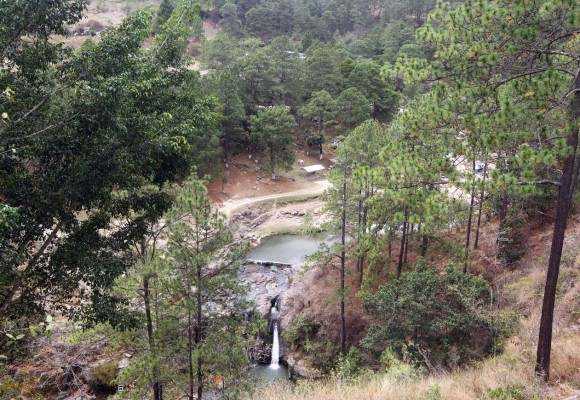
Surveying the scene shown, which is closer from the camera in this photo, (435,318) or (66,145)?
(66,145)

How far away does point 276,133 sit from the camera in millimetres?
32875

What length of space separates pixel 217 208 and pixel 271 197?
22281 mm

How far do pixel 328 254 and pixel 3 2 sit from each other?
490 inches

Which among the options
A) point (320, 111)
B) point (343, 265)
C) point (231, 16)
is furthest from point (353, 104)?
point (231, 16)

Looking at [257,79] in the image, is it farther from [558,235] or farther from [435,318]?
[558,235]

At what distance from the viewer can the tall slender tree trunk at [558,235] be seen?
250 inches

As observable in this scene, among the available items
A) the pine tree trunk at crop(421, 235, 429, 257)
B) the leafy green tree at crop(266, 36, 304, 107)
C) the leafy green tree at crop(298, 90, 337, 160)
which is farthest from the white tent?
the pine tree trunk at crop(421, 235, 429, 257)

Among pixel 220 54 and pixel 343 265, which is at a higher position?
pixel 220 54

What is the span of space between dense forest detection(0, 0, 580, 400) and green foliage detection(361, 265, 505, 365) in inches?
2.2

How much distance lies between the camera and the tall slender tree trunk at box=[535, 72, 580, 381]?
250 inches

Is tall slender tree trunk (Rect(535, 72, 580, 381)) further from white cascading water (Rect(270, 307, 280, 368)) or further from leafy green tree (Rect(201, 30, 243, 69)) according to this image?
leafy green tree (Rect(201, 30, 243, 69))

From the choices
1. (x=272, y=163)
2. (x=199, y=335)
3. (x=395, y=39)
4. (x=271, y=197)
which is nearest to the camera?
(x=199, y=335)

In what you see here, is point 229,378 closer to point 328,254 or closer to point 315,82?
point 328,254

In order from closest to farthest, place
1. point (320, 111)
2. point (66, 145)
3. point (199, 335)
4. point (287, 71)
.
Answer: point (66, 145) → point (199, 335) → point (320, 111) → point (287, 71)
